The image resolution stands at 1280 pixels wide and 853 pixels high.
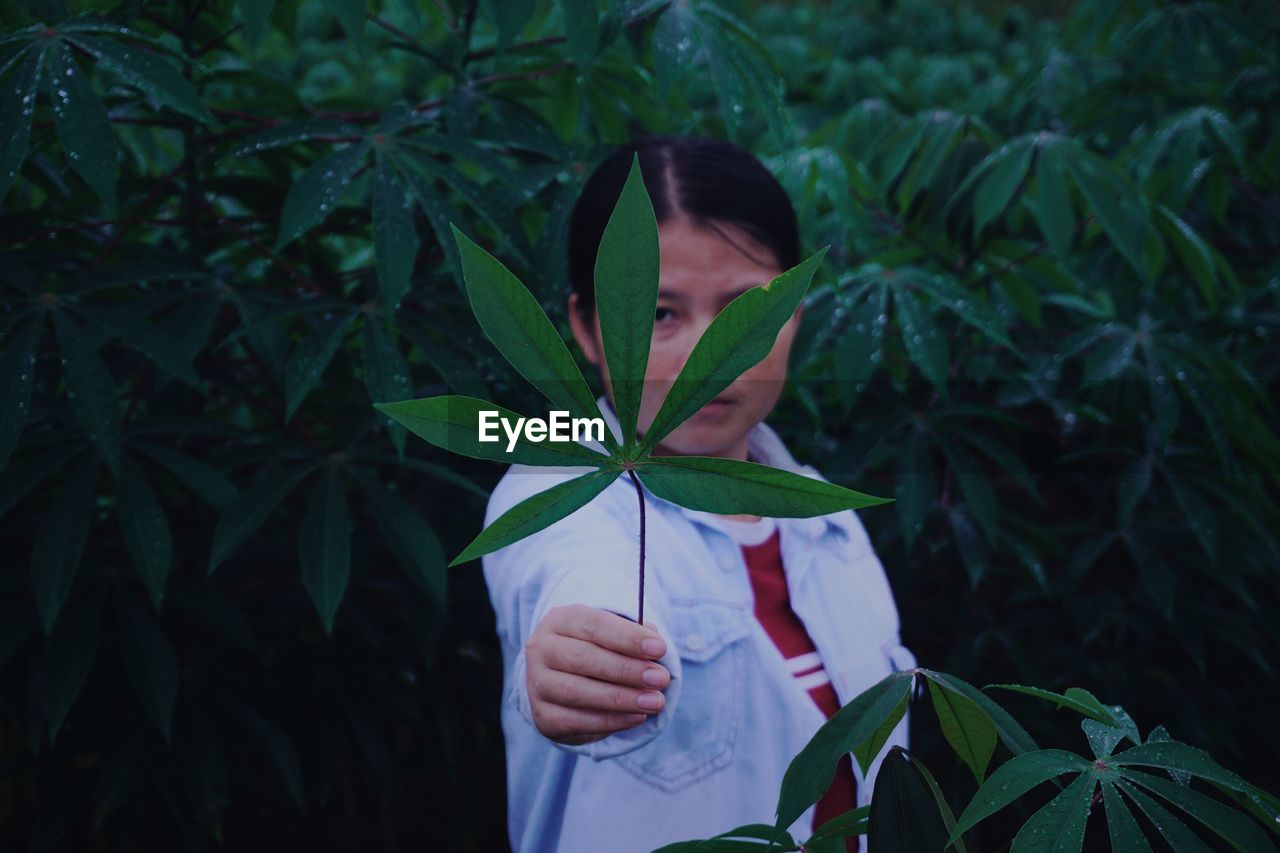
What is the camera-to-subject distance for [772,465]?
87 centimetres

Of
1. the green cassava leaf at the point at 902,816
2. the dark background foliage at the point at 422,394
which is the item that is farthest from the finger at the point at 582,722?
the dark background foliage at the point at 422,394

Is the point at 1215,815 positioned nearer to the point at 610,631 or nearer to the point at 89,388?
the point at 610,631

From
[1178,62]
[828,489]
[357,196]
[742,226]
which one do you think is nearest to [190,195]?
[357,196]

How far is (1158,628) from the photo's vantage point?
124 centimetres

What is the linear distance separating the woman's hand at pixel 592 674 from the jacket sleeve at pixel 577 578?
2 centimetres

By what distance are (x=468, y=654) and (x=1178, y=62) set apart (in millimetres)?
1406

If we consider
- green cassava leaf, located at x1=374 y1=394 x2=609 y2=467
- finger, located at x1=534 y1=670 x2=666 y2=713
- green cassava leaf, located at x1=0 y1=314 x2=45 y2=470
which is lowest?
finger, located at x1=534 y1=670 x2=666 y2=713

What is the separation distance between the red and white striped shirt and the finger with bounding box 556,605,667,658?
1.27ft

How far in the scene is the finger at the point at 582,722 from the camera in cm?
49

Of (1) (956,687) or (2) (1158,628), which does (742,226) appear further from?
(2) (1158,628)

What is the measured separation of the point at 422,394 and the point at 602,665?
0.66m

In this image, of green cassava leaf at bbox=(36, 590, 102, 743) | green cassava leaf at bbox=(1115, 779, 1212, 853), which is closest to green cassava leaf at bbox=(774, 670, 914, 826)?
green cassava leaf at bbox=(1115, 779, 1212, 853)

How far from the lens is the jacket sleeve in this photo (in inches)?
20.4

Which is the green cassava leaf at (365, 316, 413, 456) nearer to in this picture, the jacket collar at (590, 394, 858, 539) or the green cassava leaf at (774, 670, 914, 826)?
the jacket collar at (590, 394, 858, 539)
